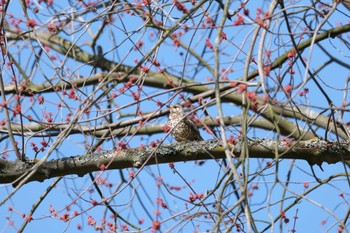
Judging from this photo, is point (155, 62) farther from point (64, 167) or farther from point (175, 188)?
point (175, 188)

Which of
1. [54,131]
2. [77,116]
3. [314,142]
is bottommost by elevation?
[77,116]

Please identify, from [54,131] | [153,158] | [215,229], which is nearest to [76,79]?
[54,131]

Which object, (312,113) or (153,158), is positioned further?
(312,113)

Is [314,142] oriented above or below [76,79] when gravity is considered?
below

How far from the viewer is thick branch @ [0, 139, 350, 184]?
4.29 metres

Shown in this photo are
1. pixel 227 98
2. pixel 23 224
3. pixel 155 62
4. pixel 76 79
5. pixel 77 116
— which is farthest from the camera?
pixel 227 98

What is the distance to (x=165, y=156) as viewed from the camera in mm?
4301

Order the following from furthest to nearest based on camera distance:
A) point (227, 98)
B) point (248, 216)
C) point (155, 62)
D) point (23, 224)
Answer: point (227, 98) → point (23, 224) → point (155, 62) → point (248, 216)

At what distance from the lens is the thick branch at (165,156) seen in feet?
14.1

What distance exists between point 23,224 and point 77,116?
1366mm

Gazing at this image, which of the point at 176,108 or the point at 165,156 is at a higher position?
the point at 176,108

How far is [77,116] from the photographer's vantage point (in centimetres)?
311

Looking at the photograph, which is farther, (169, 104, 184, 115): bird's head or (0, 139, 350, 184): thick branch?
(0, 139, 350, 184): thick branch

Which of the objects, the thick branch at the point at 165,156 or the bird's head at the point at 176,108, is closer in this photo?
the bird's head at the point at 176,108
